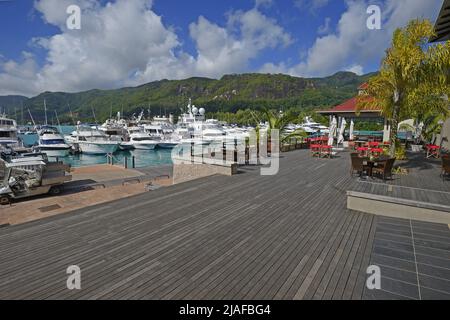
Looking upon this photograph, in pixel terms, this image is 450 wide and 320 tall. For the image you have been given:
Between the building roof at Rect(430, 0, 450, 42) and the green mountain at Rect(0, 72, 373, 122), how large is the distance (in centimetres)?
11813

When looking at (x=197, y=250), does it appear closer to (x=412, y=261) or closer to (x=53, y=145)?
(x=412, y=261)

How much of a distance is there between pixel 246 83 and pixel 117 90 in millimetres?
107387

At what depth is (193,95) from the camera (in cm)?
17362

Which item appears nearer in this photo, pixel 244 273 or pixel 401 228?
pixel 244 273

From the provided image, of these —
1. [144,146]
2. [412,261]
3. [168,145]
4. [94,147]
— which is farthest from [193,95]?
[412,261]

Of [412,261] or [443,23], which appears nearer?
[412,261]

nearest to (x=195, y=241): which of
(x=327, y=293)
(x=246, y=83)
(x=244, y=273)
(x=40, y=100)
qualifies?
(x=244, y=273)

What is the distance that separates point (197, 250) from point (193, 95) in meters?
178

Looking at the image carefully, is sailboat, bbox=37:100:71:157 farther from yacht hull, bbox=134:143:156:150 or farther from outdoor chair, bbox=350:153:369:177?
outdoor chair, bbox=350:153:369:177

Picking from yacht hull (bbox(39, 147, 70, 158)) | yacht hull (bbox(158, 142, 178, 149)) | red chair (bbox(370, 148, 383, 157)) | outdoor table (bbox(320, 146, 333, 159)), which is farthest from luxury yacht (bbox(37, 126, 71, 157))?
red chair (bbox(370, 148, 383, 157))

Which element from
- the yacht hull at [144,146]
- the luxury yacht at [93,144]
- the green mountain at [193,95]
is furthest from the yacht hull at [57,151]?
the green mountain at [193,95]

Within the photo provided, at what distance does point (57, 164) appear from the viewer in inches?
480

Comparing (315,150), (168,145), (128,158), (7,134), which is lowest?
(128,158)
